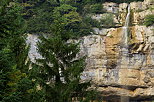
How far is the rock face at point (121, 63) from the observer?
922 inches

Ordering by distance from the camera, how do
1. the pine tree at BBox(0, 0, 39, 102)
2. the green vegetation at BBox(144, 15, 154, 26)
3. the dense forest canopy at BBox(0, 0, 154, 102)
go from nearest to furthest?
the pine tree at BBox(0, 0, 39, 102), the dense forest canopy at BBox(0, 0, 154, 102), the green vegetation at BBox(144, 15, 154, 26)

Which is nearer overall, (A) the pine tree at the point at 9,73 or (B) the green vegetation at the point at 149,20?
(A) the pine tree at the point at 9,73

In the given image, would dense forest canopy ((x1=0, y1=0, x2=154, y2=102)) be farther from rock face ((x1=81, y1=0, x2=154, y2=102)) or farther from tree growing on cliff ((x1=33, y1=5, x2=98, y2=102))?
rock face ((x1=81, y1=0, x2=154, y2=102))

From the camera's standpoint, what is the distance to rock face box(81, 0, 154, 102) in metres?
23.4

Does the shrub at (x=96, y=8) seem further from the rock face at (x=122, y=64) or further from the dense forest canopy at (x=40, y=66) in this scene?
the dense forest canopy at (x=40, y=66)

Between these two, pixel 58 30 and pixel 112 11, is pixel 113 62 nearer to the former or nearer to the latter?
pixel 112 11

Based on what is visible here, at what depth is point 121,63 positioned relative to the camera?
24.3 meters

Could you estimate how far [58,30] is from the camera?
8.98m

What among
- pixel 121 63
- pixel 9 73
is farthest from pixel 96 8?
pixel 9 73

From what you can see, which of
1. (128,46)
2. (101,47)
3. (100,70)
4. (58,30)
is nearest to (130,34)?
(128,46)

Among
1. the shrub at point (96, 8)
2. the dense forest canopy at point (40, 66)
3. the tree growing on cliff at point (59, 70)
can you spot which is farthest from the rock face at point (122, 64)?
the tree growing on cliff at point (59, 70)

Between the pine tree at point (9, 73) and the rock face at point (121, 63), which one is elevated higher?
the pine tree at point (9, 73)

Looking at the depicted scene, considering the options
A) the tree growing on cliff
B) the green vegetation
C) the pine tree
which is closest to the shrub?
the green vegetation

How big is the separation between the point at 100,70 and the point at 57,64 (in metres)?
15.7
